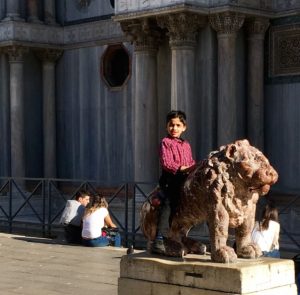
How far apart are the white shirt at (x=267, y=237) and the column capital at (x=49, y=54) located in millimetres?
12540

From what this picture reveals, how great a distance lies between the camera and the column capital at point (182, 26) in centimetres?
1623

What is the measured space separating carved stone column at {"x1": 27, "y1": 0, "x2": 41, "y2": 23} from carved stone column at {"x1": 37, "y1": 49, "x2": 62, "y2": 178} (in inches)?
35.6

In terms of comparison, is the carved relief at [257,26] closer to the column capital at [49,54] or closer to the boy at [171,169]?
the column capital at [49,54]

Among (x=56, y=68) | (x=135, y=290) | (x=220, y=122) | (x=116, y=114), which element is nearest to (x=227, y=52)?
(x=220, y=122)

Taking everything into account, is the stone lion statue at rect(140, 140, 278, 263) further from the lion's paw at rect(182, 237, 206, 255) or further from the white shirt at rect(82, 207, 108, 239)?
the white shirt at rect(82, 207, 108, 239)

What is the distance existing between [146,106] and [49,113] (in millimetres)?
5430

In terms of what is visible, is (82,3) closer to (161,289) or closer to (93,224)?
(93,224)

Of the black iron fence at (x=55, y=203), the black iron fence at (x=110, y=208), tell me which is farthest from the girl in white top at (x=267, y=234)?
the black iron fence at (x=55, y=203)

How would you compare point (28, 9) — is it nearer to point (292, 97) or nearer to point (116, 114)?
point (116, 114)

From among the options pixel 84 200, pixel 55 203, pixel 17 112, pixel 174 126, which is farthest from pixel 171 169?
pixel 17 112

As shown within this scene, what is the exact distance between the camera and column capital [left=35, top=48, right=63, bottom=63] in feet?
72.3

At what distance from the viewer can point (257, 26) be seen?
16781mm

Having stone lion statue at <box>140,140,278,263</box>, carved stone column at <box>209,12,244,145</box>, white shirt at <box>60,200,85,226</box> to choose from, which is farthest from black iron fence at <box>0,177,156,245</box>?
stone lion statue at <box>140,140,278,263</box>

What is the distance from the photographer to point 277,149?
56.4 feet
